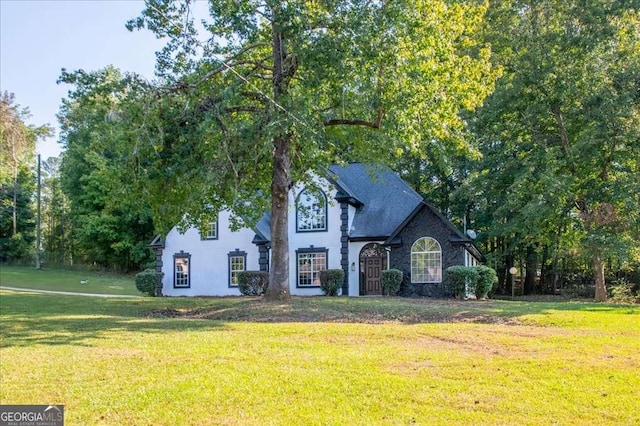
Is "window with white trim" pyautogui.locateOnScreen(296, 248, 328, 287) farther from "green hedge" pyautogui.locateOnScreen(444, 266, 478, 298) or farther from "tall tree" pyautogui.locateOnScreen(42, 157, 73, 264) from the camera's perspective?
"tall tree" pyautogui.locateOnScreen(42, 157, 73, 264)

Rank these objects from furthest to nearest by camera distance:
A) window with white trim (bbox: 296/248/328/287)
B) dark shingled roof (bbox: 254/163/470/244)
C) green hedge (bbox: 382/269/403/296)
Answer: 1. window with white trim (bbox: 296/248/328/287)
2. dark shingled roof (bbox: 254/163/470/244)
3. green hedge (bbox: 382/269/403/296)

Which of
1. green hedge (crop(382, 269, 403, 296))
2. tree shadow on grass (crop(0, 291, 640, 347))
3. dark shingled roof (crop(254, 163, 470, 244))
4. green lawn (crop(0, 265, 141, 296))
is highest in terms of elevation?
dark shingled roof (crop(254, 163, 470, 244))

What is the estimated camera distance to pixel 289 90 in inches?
574

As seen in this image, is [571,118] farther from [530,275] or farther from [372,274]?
[530,275]

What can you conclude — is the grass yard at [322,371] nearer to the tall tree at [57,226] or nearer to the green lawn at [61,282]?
the green lawn at [61,282]

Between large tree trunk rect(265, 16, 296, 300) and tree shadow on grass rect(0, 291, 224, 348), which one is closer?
tree shadow on grass rect(0, 291, 224, 348)

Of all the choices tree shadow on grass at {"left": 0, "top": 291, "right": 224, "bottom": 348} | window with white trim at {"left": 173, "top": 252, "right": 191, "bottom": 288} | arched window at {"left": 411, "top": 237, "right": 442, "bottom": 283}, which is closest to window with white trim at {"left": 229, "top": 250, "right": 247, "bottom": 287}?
window with white trim at {"left": 173, "top": 252, "right": 191, "bottom": 288}

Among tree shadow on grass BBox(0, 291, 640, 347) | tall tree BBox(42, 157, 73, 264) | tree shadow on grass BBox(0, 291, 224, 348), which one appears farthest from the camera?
tall tree BBox(42, 157, 73, 264)

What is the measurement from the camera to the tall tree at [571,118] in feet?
75.5

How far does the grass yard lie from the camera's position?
588 cm

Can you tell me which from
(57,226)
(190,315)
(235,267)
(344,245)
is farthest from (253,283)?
(57,226)

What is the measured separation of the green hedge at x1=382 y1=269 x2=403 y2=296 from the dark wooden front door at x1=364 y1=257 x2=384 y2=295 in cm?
160

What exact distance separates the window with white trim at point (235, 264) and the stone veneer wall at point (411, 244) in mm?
7149

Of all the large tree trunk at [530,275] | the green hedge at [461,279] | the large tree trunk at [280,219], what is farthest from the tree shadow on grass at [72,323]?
the large tree trunk at [530,275]
